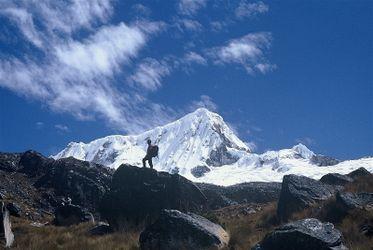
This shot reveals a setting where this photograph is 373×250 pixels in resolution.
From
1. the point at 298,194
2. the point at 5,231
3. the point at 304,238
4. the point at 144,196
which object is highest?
the point at 144,196

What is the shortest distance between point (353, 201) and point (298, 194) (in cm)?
425

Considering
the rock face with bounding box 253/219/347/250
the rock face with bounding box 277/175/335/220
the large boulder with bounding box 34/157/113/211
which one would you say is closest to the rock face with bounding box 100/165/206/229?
the rock face with bounding box 277/175/335/220

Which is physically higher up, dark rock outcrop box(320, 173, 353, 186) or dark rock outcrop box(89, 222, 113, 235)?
dark rock outcrop box(320, 173, 353, 186)

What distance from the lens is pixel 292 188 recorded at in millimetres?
23375

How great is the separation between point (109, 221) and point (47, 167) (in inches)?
1573

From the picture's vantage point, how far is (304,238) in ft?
45.3

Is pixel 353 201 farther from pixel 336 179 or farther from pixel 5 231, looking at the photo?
pixel 5 231

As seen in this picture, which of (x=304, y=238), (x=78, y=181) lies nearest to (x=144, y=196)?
(x=304, y=238)

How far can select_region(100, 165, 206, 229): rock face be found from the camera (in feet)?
82.2

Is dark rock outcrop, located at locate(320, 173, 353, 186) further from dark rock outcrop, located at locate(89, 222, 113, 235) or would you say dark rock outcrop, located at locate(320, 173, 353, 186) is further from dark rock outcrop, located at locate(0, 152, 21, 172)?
dark rock outcrop, located at locate(0, 152, 21, 172)

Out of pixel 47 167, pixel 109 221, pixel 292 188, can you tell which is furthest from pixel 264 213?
pixel 47 167

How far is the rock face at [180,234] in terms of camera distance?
53.2 feet

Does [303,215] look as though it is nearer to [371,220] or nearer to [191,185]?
[371,220]

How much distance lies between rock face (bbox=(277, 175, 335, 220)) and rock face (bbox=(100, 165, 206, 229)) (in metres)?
5.06
